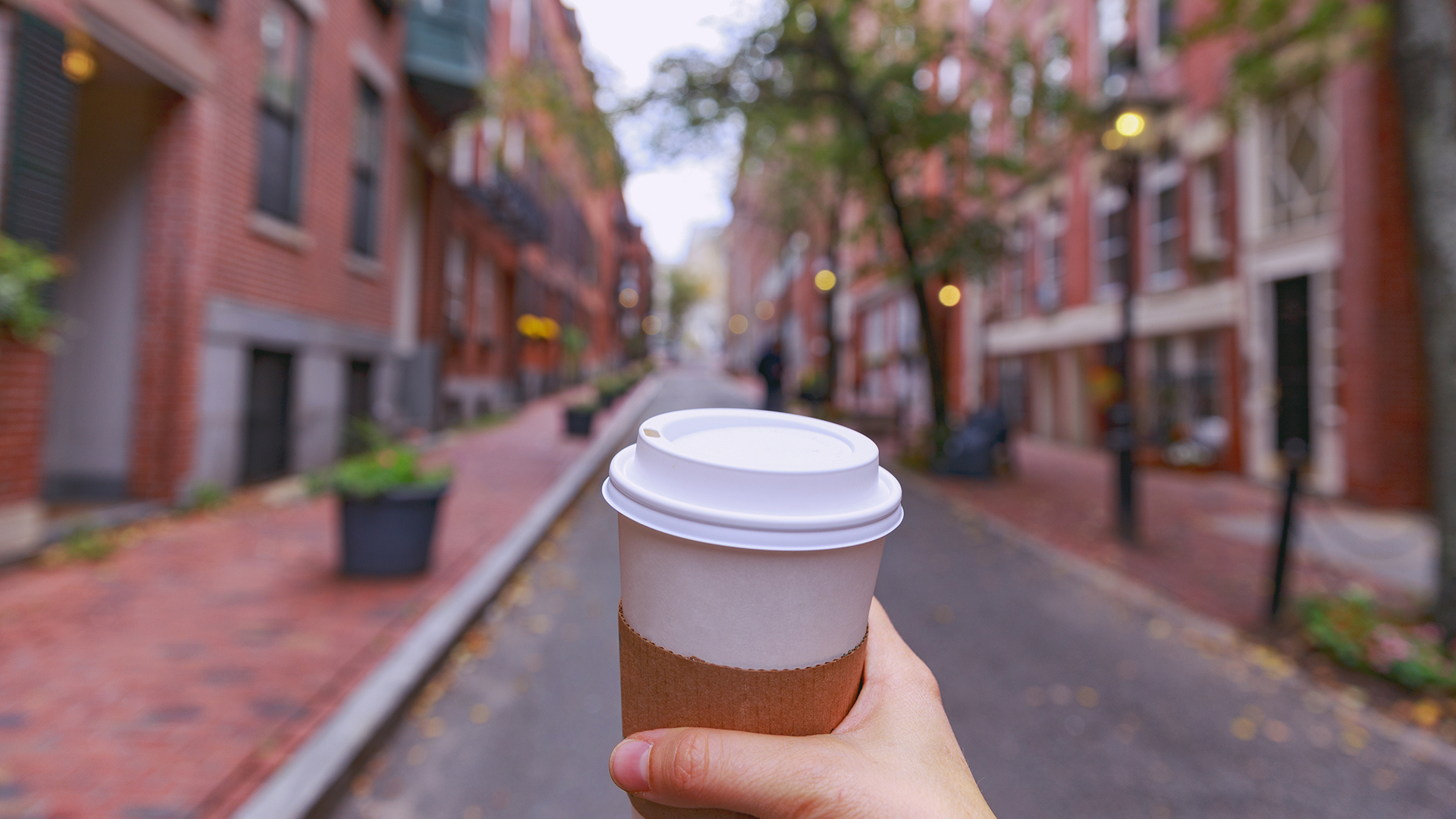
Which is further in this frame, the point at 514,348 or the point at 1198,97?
the point at 514,348

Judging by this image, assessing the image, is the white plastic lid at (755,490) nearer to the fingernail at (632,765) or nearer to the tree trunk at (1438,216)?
the fingernail at (632,765)

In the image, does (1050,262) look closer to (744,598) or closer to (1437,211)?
(1437,211)

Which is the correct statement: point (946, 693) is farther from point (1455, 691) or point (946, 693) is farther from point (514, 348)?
point (514, 348)

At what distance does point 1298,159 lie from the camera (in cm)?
1049

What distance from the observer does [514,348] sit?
1939 centimetres

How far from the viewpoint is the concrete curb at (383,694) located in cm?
245

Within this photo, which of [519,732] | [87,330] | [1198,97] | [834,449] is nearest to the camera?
[834,449]

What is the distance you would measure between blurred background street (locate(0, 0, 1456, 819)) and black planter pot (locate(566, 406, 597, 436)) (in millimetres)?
107

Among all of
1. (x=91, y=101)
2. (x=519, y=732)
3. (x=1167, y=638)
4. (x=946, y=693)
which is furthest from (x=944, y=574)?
(x=91, y=101)

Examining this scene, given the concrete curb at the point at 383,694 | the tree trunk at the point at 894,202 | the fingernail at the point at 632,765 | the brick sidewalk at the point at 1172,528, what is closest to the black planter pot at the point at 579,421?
the tree trunk at the point at 894,202

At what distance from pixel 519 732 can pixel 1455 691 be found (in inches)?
206

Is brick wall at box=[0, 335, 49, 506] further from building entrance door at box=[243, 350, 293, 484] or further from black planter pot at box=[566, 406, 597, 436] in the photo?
black planter pot at box=[566, 406, 597, 436]

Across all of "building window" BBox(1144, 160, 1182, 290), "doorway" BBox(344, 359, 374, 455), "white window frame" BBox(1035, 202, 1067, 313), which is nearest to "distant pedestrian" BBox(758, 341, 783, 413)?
"doorway" BBox(344, 359, 374, 455)

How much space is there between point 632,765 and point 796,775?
0.71 ft
